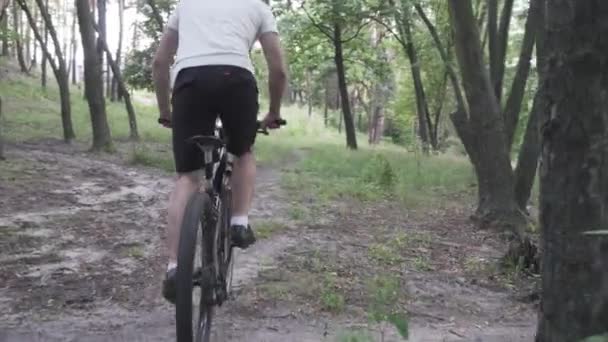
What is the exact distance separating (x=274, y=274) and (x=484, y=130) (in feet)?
11.9

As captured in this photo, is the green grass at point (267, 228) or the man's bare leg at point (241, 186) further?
the green grass at point (267, 228)

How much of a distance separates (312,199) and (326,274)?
13.7 ft

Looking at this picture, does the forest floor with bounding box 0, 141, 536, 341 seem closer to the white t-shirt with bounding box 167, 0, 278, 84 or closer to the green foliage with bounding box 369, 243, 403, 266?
the green foliage with bounding box 369, 243, 403, 266

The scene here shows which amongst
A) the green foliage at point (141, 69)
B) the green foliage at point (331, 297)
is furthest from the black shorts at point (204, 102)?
the green foliage at point (141, 69)

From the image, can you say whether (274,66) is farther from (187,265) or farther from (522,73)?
(522,73)

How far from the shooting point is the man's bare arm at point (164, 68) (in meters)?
3.45

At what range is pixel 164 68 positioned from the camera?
3.47 metres

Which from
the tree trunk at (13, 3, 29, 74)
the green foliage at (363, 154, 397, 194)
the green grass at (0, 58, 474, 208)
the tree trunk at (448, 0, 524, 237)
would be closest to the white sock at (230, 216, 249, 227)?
the green grass at (0, 58, 474, 208)

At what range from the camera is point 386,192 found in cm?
1045

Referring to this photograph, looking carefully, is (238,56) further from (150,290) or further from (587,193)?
(150,290)

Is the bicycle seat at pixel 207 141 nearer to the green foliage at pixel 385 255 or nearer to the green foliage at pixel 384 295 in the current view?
the green foliage at pixel 384 295

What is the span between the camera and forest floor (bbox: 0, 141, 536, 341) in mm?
4020

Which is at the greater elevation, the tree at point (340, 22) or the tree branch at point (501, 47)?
the tree at point (340, 22)

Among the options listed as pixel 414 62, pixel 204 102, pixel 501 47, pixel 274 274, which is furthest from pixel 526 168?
pixel 414 62
